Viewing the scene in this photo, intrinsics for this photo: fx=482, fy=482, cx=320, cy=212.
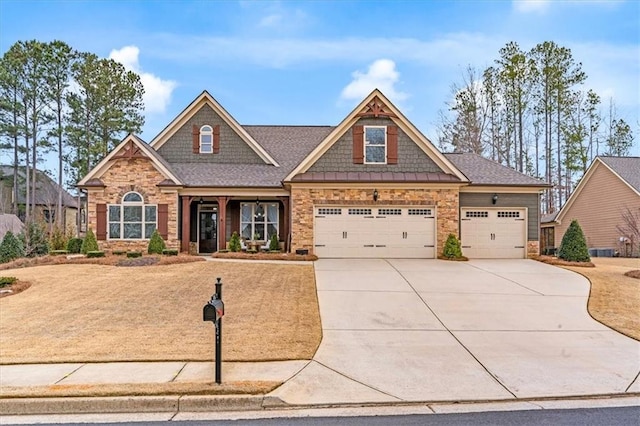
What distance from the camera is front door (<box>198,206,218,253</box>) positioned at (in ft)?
72.6

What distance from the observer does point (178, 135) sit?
23312 mm

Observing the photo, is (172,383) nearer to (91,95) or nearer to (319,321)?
(319,321)

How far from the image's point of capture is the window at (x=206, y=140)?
2341 cm

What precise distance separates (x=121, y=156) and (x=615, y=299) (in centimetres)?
1845

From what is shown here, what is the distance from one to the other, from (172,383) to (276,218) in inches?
630

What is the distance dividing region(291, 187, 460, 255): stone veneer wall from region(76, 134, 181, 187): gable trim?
5321 mm

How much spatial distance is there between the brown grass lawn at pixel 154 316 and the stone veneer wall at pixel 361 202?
387 cm

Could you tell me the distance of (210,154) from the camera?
23.4 meters

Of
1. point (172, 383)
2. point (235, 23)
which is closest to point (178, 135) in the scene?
point (235, 23)

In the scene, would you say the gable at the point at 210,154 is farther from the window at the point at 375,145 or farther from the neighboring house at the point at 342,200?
the window at the point at 375,145

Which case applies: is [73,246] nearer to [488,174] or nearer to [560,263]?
[488,174]

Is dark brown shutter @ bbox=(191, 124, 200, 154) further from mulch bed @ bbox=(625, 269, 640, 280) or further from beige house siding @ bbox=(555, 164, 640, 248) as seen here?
beige house siding @ bbox=(555, 164, 640, 248)

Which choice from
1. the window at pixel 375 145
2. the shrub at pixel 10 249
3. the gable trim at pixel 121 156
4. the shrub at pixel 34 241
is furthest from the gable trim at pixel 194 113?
the shrub at pixel 10 249

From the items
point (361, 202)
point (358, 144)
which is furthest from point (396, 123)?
point (361, 202)
